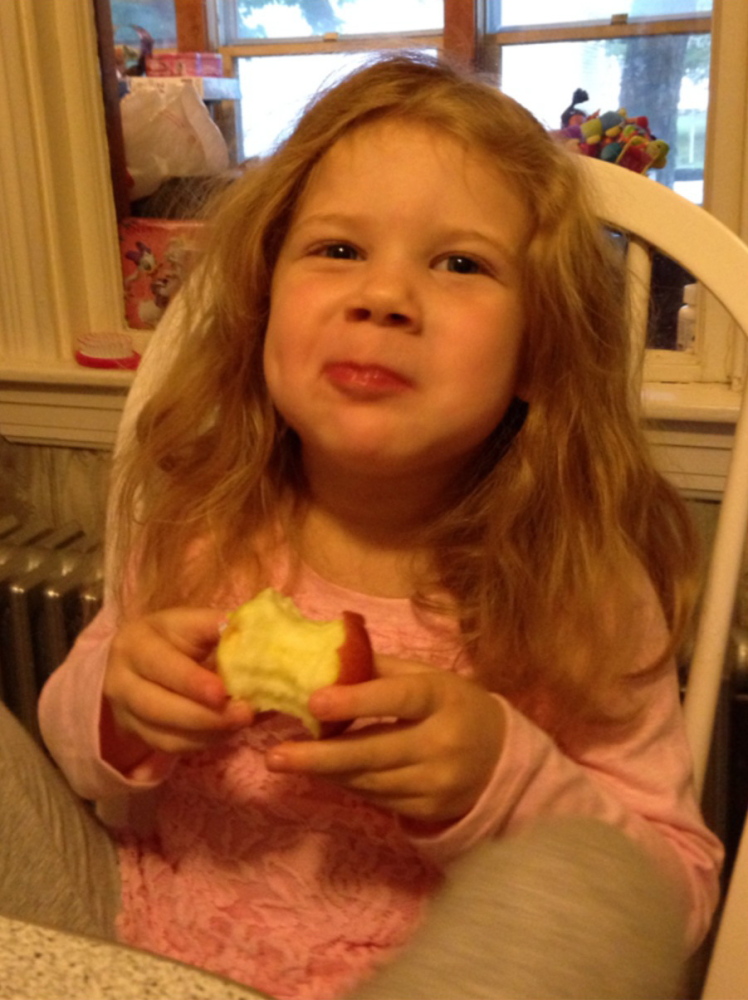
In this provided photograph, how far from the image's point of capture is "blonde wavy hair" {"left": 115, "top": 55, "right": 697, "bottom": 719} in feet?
2.32

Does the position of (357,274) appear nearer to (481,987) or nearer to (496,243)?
(496,243)

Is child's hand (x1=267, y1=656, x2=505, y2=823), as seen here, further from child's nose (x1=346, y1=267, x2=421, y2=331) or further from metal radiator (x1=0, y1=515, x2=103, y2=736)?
metal radiator (x1=0, y1=515, x2=103, y2=736)

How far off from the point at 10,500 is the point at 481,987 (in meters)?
1.24

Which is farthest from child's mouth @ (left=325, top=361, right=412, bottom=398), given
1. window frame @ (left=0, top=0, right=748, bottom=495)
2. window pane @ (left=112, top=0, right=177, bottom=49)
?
window pane @ (left=112, top=0, right=177, bottom=49)

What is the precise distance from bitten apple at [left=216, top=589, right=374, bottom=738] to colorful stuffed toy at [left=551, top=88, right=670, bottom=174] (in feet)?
2.72

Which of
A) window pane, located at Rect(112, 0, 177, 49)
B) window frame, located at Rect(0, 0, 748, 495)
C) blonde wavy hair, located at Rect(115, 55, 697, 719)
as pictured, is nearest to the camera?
blonde wavy hair, located at Rect(115, 55, 697, 719)

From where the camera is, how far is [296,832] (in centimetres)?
72

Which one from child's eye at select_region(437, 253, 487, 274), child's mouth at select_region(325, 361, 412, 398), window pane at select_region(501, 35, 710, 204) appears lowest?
child's mouth at select_region(325, 361, 412, 398)

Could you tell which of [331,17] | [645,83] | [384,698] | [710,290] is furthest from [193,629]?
[331,17]

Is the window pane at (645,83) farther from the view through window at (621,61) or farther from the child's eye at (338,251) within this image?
the child's eye at (338,251)

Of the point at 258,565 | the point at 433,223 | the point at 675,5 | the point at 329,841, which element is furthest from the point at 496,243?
the point at 675,5

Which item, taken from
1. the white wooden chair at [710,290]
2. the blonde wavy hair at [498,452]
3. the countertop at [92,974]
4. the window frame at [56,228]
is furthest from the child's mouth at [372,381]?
the window frame at [56,228]

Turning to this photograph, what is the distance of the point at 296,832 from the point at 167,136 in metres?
1.06

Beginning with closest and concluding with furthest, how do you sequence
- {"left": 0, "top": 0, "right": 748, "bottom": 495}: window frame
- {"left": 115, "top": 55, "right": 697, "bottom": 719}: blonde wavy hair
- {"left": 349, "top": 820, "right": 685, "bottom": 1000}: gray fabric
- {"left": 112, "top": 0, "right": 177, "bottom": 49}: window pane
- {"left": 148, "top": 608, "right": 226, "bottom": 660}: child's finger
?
{"left": 349, "top": 820, "right": 685, "bottom": 1000}: gray fabric → {"left": 148, "top": 608, "right": 226, "bottom": 660}: child's finger → {"left": 115, "top": 55, "right": 697, "bottom": 719}: blonde wavy hair → {"left": 0, "top": 0, "right": 748, "bottom": 495}: window frame → {"left": 112, "top": 0, "right": 177, "bottom": 49}: window pane
